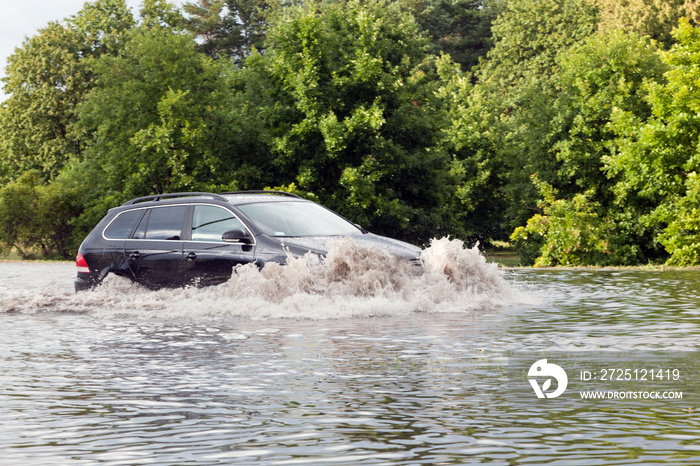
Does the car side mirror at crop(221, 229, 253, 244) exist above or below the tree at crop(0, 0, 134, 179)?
below

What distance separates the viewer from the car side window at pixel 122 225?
1605cm

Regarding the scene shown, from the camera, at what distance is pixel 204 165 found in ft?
145

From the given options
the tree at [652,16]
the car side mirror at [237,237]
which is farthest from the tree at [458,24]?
the car side mirror at [237,237]

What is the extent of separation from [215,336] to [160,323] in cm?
185

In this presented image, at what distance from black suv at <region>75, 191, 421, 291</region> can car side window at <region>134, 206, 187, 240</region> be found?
0.05 ft

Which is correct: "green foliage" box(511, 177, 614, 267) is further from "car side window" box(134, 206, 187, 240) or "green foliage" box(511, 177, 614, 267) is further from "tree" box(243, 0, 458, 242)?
"car side window" box(134, 206, 187, 240)

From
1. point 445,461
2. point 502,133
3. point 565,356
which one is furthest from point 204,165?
point 445,461

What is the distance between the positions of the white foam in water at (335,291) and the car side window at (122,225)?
1.19 m

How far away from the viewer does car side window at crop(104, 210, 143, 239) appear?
1605 centimetres

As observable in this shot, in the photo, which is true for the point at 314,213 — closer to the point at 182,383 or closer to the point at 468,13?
the point at 182,383

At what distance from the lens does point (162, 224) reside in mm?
15648

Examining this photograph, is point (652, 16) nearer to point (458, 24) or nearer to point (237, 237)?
point (458, 24)

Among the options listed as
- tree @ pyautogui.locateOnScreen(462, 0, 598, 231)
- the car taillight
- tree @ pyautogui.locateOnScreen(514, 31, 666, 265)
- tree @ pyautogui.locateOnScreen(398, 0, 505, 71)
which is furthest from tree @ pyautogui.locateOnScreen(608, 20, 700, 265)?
tree @ pyautogui.locateOnScreen(398, 0, 505, 71)

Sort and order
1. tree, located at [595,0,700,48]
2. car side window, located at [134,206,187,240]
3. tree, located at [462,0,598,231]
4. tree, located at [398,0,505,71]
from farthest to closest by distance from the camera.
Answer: tree, located at [398,0,505,71]
tree, located at [595,0,700,48]
tree, located at [462,0,598,231]
car side window, located at [134,206,187,240]
